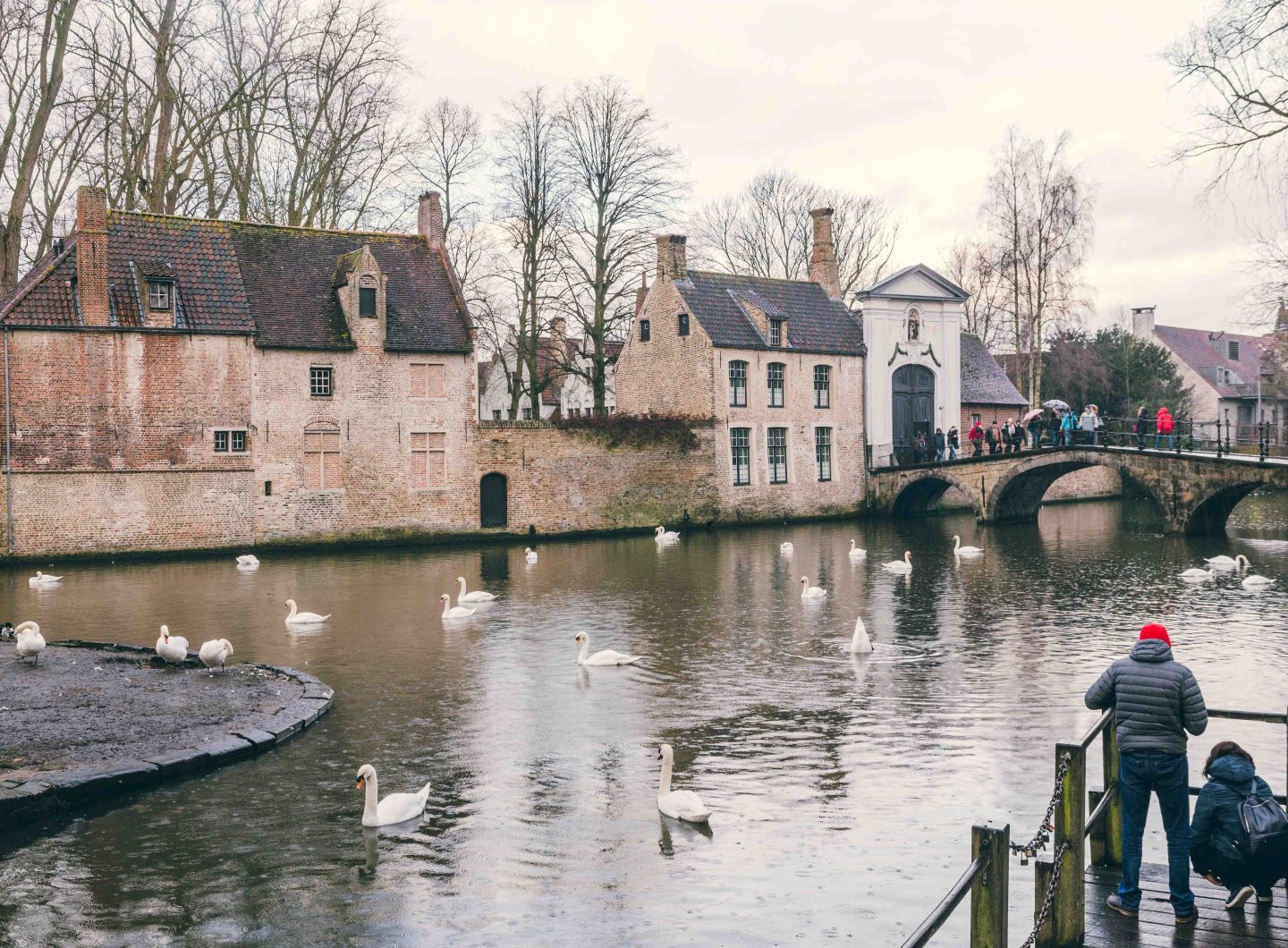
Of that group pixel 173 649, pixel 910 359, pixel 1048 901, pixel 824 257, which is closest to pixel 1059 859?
pixel 1048 901

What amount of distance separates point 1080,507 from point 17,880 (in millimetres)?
46432

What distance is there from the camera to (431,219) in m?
37.7

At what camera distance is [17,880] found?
8422 mm

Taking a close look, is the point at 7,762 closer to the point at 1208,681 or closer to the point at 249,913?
the point at 249,913

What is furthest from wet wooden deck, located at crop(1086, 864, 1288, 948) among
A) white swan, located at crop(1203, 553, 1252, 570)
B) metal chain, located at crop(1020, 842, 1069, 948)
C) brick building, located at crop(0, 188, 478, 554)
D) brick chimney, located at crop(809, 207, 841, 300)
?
brick chimney, located at crop(809, 207, 841, 300)

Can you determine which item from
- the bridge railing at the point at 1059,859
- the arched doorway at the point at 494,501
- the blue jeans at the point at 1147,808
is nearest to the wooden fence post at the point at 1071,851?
the bridge railing at the point at 1059,859

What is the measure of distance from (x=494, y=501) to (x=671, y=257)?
12078mm

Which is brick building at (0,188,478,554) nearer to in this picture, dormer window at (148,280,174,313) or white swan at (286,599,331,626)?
dormer window at (148,280,174,313)

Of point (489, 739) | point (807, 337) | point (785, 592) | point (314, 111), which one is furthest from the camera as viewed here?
point (807, 337)

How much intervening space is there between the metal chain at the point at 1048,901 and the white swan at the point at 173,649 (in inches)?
474

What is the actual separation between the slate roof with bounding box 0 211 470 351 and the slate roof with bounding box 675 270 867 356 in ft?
33.7

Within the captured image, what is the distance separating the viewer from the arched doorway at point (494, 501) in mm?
36719

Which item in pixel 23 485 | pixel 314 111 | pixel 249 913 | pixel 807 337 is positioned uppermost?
pixel 314 111

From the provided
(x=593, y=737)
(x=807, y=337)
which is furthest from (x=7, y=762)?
(x=807, y=337)
